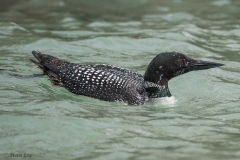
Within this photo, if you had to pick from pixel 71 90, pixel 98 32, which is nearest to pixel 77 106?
pixel 71 90

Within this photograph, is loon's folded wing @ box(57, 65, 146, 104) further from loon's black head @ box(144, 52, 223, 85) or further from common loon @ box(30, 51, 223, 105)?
loon's black head @ box(144, 52, 223, 85)

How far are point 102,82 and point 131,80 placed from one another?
397 millimetres

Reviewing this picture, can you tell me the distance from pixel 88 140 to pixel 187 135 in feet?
3.30

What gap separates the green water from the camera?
5633 mm

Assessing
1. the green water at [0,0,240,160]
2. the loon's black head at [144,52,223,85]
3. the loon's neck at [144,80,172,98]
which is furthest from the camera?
the loon's neck at [144,80,172,98]

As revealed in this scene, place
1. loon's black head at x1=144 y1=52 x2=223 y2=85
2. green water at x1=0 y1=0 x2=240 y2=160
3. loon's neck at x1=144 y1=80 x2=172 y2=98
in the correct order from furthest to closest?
loon's neck at x1=144 y1=80 x2=172 y2=98, loon's black head at x1=144 y1=52 x2=223 y2=85, green water at x1=0 y1=0 x2=240 y2=160

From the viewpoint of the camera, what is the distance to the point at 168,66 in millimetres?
7316

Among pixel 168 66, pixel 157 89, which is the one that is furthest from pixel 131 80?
pixel 168 66

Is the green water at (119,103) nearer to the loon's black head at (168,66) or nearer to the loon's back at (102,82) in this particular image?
the loon's back at (102,82)

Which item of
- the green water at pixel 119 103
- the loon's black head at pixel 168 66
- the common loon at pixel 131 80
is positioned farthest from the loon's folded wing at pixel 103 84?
the loon's black head at pixel 168 66

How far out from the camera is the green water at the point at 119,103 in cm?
563

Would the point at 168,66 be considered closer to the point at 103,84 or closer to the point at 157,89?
the point at 157,89

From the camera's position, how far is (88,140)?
18.9 ft

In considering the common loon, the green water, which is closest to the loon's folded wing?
the common loon
